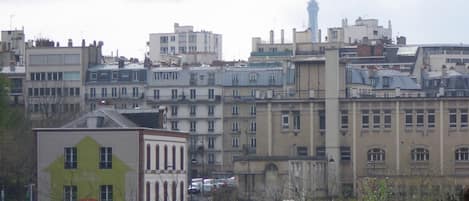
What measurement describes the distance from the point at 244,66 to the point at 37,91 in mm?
13907

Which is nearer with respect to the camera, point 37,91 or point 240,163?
point 240,163

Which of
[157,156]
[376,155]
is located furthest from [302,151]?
[157,156]

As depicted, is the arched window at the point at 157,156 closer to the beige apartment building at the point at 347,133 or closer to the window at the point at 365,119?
the beige apartment building at the point at 347,133

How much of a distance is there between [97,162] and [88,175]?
2.64ft

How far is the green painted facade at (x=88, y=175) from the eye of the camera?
65.4 metres

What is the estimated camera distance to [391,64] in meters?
143

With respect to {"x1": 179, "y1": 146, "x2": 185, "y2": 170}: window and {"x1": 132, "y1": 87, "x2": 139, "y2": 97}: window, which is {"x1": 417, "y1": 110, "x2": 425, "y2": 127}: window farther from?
{"x1": 132, "y1": 87, "x2": 139, "y2": 97}: window

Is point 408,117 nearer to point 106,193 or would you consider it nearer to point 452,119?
point 452,119

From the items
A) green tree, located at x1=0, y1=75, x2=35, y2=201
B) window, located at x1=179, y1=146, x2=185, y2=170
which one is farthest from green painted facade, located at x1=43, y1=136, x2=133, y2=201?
window, located at x1=179, y1=146, x2=185, y2=170

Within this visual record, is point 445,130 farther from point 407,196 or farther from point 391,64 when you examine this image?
point 391,64

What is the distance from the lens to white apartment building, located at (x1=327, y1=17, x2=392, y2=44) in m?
182

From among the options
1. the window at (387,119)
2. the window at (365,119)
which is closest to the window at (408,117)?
the window at (387,119)

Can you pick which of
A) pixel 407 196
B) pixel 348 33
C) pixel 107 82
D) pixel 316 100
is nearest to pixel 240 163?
pixel 316 100

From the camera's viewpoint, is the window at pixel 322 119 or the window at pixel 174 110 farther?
the window at pixel 174 110
